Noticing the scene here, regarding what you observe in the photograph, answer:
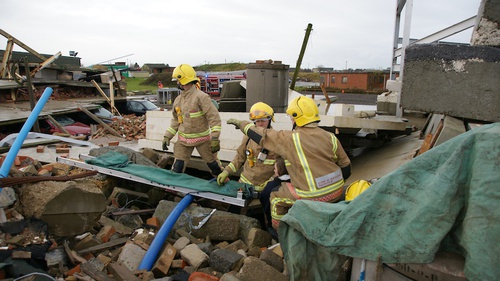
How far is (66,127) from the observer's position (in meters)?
12.1

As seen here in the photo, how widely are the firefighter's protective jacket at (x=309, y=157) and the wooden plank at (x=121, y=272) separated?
5.46ft

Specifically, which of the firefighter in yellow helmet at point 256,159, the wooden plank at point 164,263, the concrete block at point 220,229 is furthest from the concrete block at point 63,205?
the firefighter in yellow helmet at point 256,159

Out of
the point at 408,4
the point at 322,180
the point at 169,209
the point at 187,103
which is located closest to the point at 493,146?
the point at 322,180

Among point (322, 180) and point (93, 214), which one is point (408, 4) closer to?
point (322, 180)

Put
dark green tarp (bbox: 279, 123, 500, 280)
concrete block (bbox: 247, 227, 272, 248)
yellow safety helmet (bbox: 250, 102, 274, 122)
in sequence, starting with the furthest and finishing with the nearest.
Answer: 1. yellow safety helmet (bbox: 250, 102, 274, 122)
2. concrete block (bbox: 247, 227, 272, 248)
3. dark green tarp (bbox: 279, 123, 500, 280)

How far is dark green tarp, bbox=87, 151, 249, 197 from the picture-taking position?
470 centimetres

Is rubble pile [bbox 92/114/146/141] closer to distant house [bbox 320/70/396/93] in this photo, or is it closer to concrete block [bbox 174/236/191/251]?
concrete block [bbox 174/236/191/251]

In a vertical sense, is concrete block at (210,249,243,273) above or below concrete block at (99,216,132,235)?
above

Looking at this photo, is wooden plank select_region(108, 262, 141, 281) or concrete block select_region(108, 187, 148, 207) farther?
concrete block select_region(108, 187, 148, 207)

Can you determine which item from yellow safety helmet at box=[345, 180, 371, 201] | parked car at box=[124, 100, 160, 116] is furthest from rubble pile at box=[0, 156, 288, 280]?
parked car at box=[124, 100, 160, 116]

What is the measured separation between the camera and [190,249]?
3580 mm

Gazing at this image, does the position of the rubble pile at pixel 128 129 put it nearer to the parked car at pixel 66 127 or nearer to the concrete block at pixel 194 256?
the parked car at pixel 66 127

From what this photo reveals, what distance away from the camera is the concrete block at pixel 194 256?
11.2 ft

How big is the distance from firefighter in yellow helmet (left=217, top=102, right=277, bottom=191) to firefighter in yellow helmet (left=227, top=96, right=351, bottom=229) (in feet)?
2.55
